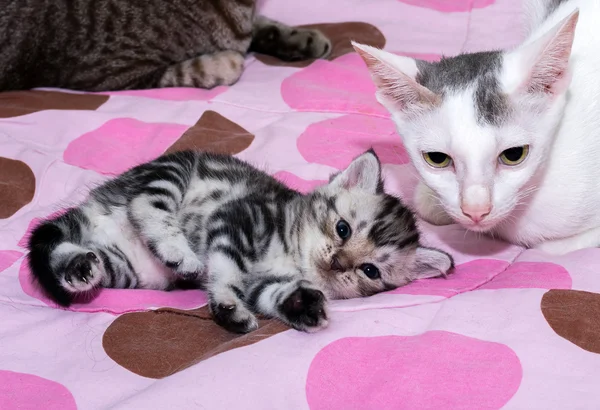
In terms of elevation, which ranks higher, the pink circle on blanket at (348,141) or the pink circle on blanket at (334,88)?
the pink circle on blanket at (334,88)

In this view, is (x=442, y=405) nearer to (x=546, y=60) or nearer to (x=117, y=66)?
(x=546, y=60)

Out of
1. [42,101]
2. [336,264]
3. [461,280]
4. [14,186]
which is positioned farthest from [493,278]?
[42,101]

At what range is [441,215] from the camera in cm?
165

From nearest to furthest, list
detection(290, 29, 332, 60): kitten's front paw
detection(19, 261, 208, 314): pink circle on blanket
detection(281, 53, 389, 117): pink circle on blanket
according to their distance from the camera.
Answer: detection(19, 261, 208, 314): pink circle on blanket
detection(281, 53, 389, 117): pink circle on blanket
detection(290, 29, 332, 60): kitten's front paw

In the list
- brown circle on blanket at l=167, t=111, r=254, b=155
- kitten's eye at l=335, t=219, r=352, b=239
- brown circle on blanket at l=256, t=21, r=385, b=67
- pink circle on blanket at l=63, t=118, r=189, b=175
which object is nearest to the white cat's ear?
kitten's eye at l=335, t=219, r=352, b=239

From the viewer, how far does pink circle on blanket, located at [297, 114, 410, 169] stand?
1870 mm

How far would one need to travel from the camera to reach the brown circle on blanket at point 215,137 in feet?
6.35

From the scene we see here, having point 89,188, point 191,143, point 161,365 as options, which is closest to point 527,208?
point 161,365

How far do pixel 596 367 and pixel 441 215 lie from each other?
616 millimetres

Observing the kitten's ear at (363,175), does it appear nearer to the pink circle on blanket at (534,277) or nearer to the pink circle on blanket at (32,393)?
the pink circle on blanket at (534,277)

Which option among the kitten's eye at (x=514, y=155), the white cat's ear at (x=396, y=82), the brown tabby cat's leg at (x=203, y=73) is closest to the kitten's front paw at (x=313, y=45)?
the brown tabby cat's leg at (x=203, y=73)

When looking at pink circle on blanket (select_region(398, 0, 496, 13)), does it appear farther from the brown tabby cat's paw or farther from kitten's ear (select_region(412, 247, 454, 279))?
kitten's ear (select_region(412, 247, 454, 279))

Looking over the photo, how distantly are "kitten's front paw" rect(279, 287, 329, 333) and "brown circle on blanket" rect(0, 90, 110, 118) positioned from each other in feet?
3.66

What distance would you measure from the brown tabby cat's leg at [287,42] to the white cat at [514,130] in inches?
37.8
